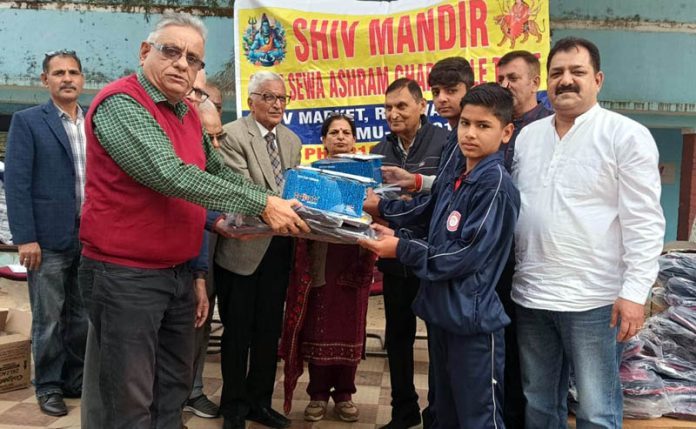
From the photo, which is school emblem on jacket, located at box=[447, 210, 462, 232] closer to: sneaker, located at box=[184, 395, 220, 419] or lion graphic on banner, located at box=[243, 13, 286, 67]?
sneaker, located at box=[184, 395, 220, 419]

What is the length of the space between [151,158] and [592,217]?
164 centimetres

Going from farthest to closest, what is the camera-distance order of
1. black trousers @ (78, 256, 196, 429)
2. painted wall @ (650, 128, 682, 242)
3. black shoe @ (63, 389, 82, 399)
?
painted wall @ (650, 128, 682, 242)
black shoe @ (63, 389, 82, 399)
black trousers @ (78, 256, 196, 429)

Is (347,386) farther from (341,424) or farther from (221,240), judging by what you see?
(221,240)

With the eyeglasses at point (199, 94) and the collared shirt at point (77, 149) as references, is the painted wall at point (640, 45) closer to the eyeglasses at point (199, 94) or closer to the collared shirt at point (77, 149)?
the eyeglasses at point (199, 94)

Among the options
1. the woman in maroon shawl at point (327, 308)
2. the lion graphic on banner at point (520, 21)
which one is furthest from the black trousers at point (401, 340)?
the lion graphic on banner at point (520, 21)

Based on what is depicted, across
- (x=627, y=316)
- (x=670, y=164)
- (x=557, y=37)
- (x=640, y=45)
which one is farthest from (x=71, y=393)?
(x=670, y=164)

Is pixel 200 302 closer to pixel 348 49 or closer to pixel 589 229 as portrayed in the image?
pixel 589 229

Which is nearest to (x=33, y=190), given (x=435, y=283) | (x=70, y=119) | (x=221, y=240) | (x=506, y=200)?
(x=70, y=119)

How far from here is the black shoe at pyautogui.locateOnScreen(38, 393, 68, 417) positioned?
370 centimetres

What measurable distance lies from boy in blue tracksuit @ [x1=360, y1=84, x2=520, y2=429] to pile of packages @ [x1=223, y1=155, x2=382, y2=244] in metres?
0.10

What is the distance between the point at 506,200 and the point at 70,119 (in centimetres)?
281

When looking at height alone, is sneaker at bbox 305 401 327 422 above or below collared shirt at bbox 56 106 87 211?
below

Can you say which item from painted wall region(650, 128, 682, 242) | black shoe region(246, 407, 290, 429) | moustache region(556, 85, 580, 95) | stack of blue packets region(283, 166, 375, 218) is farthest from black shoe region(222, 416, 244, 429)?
painted wall region(650, 128, 682, 242)

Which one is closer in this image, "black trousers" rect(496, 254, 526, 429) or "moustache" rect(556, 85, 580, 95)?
"moustache" rect(556, 85, 580, 95)
